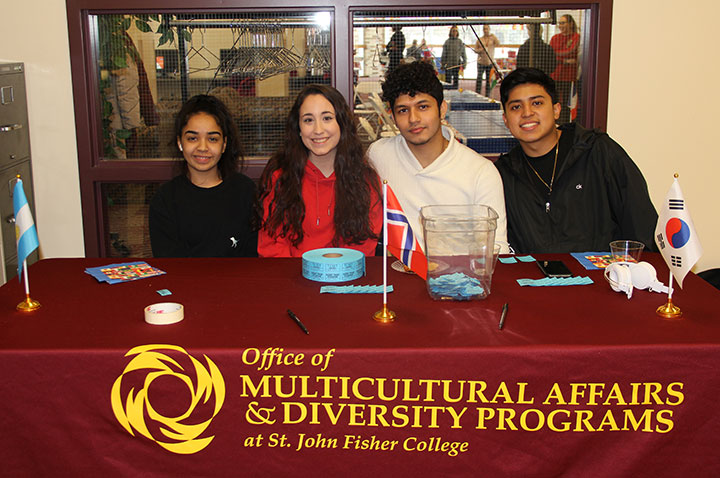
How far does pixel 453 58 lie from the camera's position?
3.33 m

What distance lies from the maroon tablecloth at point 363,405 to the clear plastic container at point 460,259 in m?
0.26

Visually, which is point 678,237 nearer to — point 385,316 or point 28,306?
point 385,316

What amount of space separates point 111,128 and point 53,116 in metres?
0.26

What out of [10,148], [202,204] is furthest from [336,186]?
[10,148]

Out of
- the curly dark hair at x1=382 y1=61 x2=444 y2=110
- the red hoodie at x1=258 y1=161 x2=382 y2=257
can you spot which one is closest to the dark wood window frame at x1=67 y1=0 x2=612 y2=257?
the curly dark hair at x1=382 y1=61 x2=444 y2=110

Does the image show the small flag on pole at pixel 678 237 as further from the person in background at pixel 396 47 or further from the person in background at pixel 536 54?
the person in background at pixel 396 47

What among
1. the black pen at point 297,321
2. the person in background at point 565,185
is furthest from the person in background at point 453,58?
the black pen at point 297,321

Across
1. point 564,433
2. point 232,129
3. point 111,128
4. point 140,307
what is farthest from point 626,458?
point 111,128

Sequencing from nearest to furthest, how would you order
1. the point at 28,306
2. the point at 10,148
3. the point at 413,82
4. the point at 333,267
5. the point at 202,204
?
the point at 28,306 < the point at 333,267 < the point at 413,82 < the point at 202,204 < the point at 10,148

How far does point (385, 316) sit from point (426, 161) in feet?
4.07

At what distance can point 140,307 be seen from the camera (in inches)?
68.7

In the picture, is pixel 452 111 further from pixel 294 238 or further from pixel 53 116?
pixel 53 116

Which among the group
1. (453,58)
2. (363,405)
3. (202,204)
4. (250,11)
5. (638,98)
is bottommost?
(363,405)

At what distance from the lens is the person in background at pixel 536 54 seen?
10.9ft
